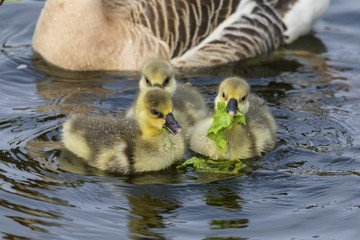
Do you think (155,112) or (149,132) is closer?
(155,112)

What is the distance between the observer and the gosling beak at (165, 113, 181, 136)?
21.5ft

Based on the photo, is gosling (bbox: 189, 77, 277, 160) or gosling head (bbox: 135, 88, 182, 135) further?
gosling (bbox: 189, 77, 277, 160)

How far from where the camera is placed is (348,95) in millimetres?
9438

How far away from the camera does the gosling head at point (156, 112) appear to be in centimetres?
666

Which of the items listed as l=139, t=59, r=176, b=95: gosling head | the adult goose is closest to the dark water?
the adult goose

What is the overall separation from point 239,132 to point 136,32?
3.16 meters

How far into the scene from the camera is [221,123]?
6.93m

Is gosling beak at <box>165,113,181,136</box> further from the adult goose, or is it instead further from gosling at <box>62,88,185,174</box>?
the adult goose

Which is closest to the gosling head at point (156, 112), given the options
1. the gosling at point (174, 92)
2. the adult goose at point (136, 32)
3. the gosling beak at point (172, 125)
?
the gosling beak at point (172, 125)

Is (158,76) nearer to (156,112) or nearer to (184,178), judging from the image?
(156,112)

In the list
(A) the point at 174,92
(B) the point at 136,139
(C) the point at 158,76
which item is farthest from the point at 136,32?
(B) the point at 136,139

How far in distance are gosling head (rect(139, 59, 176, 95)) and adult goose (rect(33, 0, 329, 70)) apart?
2.06m

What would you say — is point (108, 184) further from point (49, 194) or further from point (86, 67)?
point (86, 67)

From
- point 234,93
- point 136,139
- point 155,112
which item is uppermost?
point 234,93
